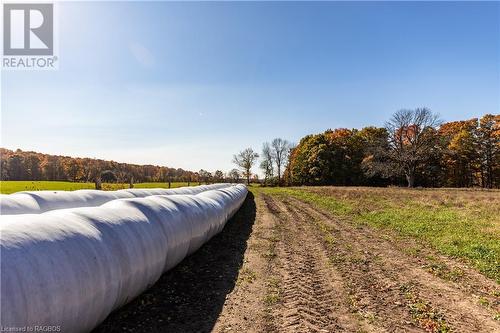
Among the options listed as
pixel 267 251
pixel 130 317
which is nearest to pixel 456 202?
pixel 267 251

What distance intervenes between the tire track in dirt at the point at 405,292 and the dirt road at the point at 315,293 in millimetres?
22

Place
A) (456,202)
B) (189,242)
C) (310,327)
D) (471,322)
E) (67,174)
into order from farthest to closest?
(67,174) → (456,202) → (189,242) → (471,322) → (310,327)

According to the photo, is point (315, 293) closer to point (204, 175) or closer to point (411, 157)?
point (411, 157)

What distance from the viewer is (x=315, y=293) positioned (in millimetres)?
8320

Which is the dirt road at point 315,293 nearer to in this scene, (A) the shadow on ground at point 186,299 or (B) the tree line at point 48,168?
(A) the shadow on ground at point 186,299

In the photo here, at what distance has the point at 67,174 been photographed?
78.6 meters

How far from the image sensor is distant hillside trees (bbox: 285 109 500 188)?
57.5 metres

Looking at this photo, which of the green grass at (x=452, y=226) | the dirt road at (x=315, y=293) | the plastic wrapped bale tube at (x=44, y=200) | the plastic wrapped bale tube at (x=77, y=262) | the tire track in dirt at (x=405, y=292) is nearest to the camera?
the plastic wrapped bale tube at (x=77, y=262)

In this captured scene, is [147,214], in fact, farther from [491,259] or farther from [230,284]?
[491,259]

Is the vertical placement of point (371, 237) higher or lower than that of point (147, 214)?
lower

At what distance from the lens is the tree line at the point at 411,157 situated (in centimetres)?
5753

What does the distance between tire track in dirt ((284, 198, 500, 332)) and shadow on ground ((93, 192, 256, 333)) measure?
323cm

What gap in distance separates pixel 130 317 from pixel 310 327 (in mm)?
3409

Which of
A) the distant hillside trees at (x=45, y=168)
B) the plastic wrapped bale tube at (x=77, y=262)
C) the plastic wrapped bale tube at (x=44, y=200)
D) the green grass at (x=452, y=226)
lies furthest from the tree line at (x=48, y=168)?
the plastic wrapped bale tube at (x=77, y=262)
